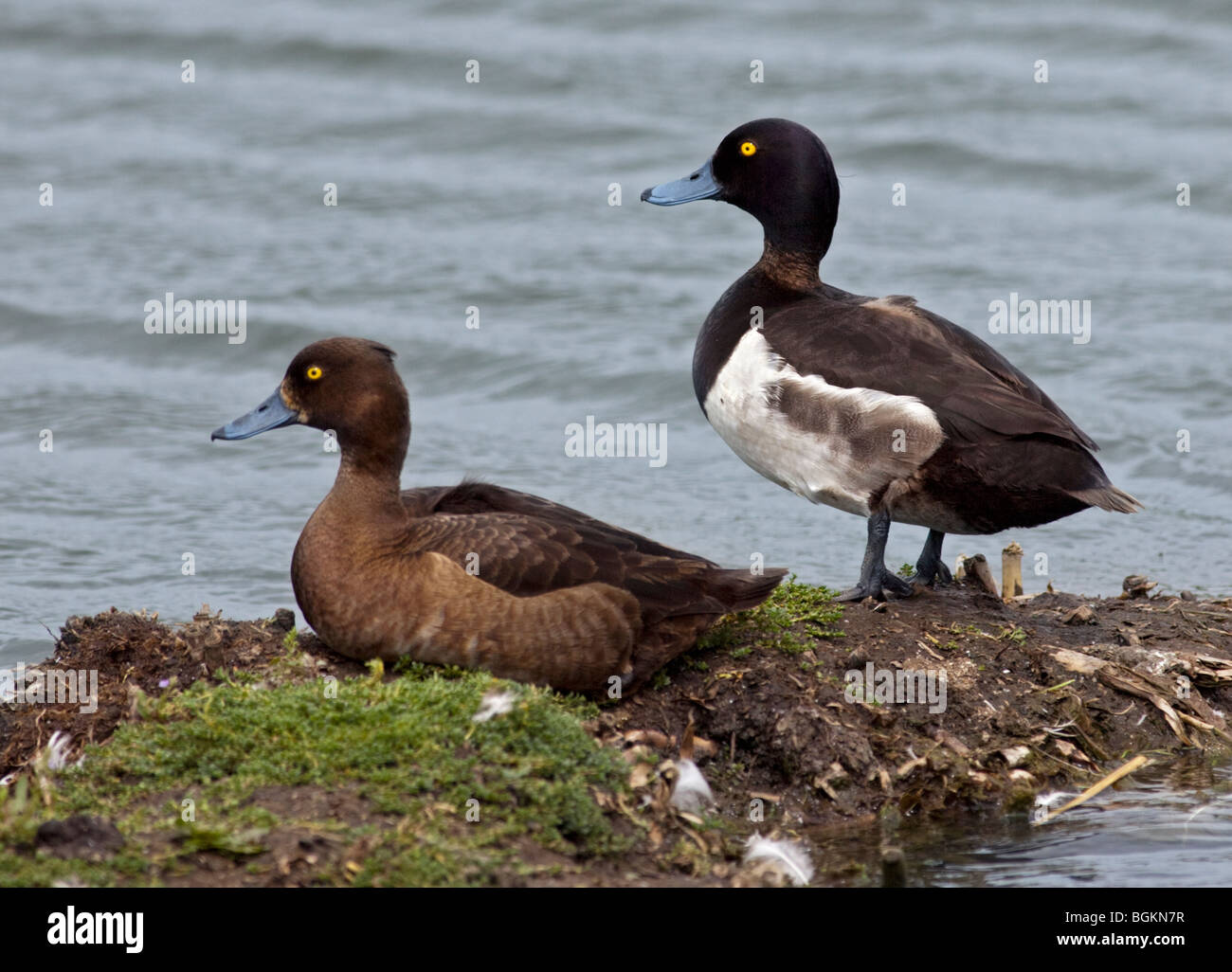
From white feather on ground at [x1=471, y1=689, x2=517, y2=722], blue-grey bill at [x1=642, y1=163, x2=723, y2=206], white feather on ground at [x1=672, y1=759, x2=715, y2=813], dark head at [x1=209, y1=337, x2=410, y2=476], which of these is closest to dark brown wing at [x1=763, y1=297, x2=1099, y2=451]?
blue-grey bill at [x1=642, y1=163, x2=723, y2=206]

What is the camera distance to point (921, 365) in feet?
22.2

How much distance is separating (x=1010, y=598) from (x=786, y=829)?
264 cm

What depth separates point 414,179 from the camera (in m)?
16.0

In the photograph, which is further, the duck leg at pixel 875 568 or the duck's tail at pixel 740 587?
the duck leg at pixel 875 568

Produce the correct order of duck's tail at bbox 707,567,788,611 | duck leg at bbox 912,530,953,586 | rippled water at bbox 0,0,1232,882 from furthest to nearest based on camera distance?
rippled water at bbox 0,0,1232,882 < duck leg at bbox 912,530,953,586 < duck's tail at bbox 707,567,788,611

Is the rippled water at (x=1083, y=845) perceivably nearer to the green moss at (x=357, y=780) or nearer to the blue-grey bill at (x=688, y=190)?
the green moss at (x=357, y=780)

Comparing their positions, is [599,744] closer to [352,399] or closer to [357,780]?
[357,780]

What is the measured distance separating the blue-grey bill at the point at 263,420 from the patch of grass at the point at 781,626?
1847 millimetres

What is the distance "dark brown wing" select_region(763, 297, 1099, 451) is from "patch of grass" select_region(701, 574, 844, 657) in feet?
3.12

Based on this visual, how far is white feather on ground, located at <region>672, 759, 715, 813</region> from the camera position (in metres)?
5.23

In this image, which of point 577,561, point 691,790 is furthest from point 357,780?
point 577,561

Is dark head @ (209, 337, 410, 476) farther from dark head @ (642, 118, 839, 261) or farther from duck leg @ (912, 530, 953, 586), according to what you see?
duck leg @ (912, 530, 953, 586)

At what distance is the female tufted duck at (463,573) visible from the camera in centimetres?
553

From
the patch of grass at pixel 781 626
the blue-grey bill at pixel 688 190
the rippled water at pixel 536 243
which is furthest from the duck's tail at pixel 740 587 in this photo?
the rippled water at pixel 536 243
